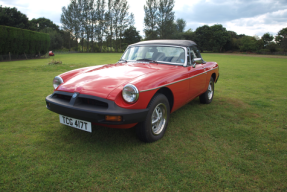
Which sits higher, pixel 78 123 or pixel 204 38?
pixel 204 38

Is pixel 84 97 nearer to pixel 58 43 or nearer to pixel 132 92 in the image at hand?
pixel 132 92

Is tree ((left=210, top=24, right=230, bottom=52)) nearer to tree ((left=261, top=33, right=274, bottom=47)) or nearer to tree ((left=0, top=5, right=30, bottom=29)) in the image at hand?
tree ((left=261, top=33, right=274, bottom=47))

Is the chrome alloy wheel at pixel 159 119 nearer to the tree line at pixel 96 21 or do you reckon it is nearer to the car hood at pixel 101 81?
the car hood at pixel 101 81

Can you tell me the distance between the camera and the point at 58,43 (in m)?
50.2

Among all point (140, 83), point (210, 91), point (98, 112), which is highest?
point (140, 83)

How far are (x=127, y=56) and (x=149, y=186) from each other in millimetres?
2820

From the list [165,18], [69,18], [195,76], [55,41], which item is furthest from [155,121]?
[69,18]

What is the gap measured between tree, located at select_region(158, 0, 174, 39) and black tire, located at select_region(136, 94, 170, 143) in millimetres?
52482

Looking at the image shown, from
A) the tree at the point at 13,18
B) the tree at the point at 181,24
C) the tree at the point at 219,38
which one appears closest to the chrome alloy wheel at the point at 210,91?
the tree at the point at 13,18

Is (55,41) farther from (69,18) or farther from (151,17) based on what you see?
(151,17)

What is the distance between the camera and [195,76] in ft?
11.8

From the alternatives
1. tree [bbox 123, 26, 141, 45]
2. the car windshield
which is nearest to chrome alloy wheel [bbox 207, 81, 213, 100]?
the car windshield

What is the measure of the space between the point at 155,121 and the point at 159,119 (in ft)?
0.39

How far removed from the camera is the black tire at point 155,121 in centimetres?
249
